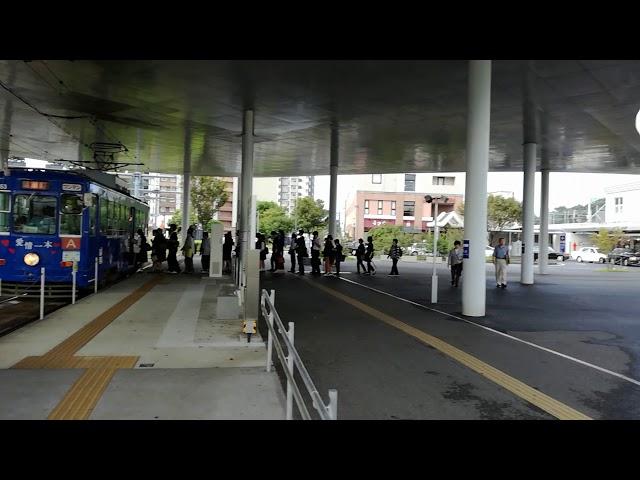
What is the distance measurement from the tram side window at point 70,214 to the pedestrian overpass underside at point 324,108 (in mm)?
3167

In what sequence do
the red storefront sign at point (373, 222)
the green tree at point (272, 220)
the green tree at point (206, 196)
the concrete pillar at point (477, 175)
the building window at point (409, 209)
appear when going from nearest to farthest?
the concrete pillar at point (477, 175) → the green tree at point (206, 196) → the red storefront sign at point (373, 222) → the building window at point (409, 209) → the green tree at point (272, 220)

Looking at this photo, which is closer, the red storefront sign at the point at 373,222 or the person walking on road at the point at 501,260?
the person walking on road at the point at 501,260

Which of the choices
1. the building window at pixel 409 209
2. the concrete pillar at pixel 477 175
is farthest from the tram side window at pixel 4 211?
the building window at pixel 409 209

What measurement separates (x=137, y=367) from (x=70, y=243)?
7120 millimetres

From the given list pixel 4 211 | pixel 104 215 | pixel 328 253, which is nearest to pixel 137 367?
→ pixel 4 211

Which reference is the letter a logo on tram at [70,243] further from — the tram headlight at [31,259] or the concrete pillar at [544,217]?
the concrete pillar at [544,217]

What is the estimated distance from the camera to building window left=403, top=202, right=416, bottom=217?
239 feet

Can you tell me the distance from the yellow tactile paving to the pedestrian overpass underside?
7019 mm

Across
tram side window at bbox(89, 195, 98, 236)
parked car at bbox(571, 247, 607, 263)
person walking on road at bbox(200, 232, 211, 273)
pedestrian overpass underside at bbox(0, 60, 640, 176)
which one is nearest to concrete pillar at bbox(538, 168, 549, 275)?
pedestrian overpass underside at bbox(0, 60, 640, 176)

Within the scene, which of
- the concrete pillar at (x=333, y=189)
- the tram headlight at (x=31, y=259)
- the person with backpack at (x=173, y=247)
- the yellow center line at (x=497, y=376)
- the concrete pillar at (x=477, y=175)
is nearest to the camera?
the yellow center line at (x=497, y=376)

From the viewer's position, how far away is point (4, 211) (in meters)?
12.5

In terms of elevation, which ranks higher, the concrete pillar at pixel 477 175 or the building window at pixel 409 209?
the building window at pixel 409 209

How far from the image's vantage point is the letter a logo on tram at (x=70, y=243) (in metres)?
12.7

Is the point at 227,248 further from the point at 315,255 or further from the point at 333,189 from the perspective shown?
the point at 333,189
